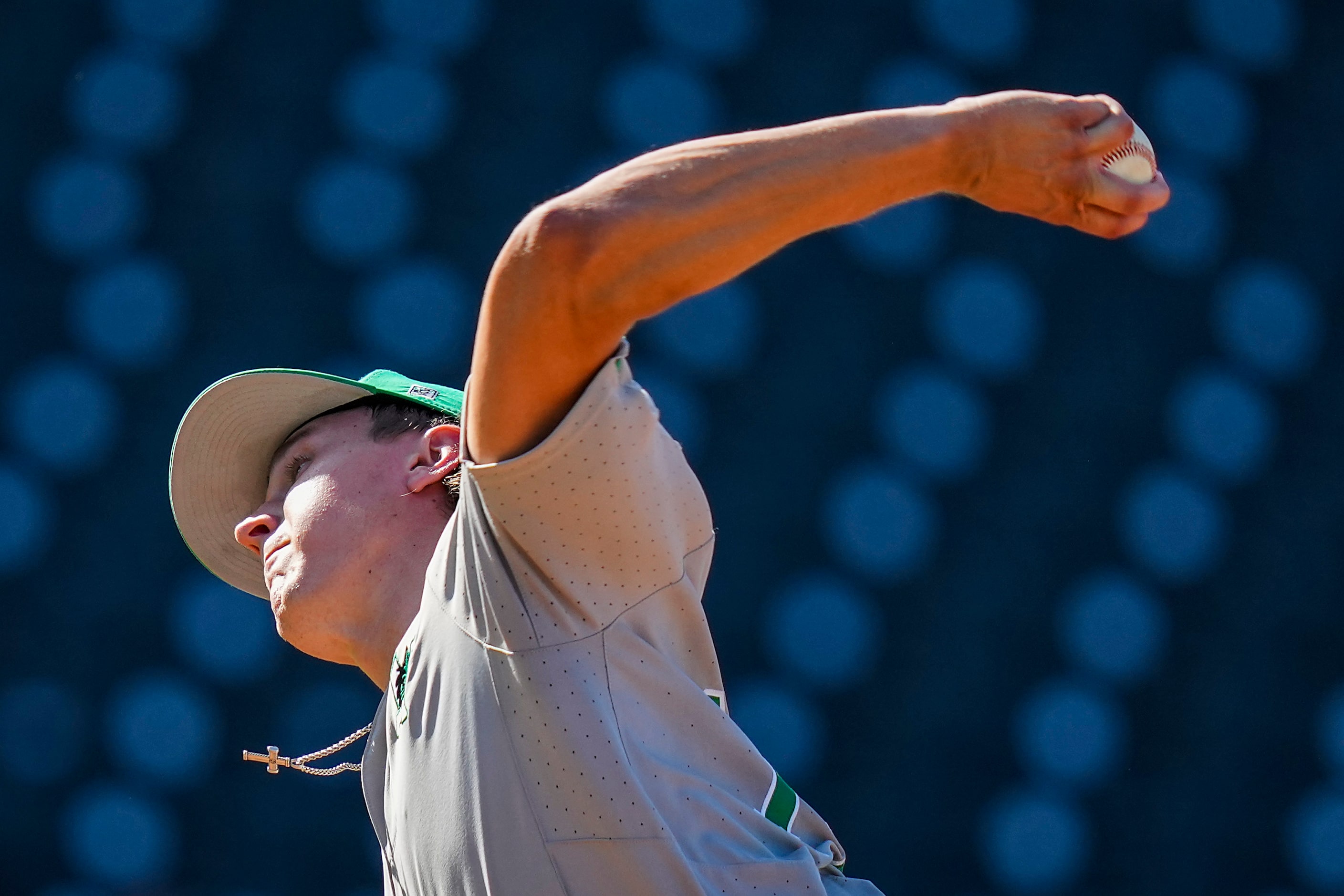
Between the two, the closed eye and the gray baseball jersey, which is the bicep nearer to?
the gray baseball jersey

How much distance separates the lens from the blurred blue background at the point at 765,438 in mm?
2234

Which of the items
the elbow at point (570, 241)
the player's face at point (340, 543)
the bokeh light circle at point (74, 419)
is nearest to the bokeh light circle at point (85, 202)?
the bokeh light circle at point (74, 419)

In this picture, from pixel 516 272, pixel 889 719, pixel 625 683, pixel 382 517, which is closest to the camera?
pixel 516 272

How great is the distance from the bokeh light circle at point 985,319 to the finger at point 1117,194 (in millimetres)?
1296

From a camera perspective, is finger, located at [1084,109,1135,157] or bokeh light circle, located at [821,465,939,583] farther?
bokeh light circle, located at [821,465,939,583]

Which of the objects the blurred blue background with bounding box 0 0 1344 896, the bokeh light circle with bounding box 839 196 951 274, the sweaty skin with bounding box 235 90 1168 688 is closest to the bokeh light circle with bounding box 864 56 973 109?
the blurred blue background with bounding box 0 0 1344 896

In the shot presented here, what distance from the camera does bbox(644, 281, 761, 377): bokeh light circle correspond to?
2.27 meters

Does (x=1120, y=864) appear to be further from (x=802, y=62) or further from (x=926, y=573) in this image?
(x=802, y=62)

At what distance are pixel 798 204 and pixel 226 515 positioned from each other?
1.03 m

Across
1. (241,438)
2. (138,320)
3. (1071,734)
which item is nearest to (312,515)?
(241,438)

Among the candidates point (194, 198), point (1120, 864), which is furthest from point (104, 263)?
point (1120, 864)

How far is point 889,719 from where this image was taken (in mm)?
2234

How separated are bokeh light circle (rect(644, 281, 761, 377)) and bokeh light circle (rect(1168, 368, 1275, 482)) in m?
0.71

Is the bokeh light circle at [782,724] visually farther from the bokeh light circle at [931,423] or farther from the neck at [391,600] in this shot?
the neck at [391,600]
